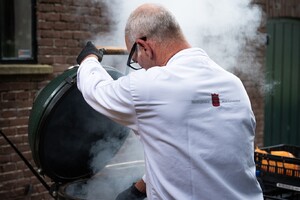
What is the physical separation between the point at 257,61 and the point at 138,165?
4.01m

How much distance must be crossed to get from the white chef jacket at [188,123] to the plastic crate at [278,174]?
134 cm

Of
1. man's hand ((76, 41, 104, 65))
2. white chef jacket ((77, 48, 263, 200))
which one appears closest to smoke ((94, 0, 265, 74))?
man's hand ((76, 41, 104, 65))

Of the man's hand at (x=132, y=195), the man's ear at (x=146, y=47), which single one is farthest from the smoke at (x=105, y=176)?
the man's ear at (x=146, y=47)

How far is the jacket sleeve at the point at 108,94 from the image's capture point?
2.28 meters

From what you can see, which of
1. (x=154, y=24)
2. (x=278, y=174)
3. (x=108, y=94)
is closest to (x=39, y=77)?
(x=278, y=174)

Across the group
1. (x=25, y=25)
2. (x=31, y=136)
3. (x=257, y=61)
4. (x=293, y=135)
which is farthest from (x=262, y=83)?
(x=31, y=136)

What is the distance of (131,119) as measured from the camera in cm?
233

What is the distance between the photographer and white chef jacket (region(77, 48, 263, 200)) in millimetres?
2215

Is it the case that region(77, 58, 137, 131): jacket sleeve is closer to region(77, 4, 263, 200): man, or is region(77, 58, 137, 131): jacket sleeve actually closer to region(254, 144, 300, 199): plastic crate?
region(77, 4, 263, 200): man

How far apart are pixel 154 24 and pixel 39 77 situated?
9.65 feet

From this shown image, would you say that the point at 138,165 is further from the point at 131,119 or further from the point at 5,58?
the point at 5,58

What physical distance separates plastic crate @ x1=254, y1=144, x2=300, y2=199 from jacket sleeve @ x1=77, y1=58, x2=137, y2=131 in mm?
1669

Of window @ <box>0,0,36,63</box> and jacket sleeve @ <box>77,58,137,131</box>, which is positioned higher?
window @ <box>0,0,36,63</box>

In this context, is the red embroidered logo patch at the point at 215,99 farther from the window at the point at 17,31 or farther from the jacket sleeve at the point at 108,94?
the window at the point at 17,31
